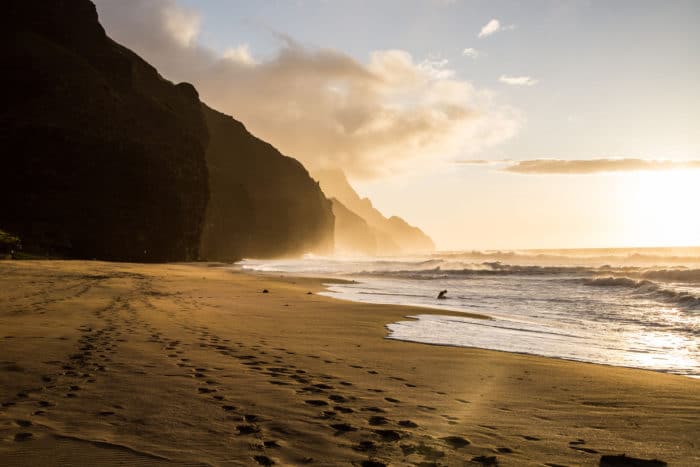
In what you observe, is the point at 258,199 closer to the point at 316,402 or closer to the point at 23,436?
the point at 316,402

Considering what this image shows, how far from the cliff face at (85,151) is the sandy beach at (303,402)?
3998 cm

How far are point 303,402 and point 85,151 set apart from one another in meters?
49.6

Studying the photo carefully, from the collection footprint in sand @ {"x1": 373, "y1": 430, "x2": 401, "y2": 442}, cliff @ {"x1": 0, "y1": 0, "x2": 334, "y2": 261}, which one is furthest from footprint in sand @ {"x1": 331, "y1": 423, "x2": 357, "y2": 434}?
cliff @ {"x1": 0, "y1": 0, "x2": 334, "y2": 261}

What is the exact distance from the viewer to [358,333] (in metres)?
10.3

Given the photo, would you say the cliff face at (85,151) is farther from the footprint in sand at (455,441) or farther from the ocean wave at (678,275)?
the ocean wave at (678,275)

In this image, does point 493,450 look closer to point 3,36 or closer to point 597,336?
point 597,336

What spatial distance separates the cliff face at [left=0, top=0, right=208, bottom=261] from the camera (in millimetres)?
42094

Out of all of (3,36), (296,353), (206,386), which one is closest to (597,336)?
(296,353)

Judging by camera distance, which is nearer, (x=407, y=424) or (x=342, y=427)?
(x=342, y=427)

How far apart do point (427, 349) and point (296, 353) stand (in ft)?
8.97

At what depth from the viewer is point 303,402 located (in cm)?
462

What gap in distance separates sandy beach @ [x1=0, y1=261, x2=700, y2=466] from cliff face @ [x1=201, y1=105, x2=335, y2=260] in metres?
84.7

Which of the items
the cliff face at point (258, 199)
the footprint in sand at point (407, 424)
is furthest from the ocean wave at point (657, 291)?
the cliff face at point (258, 199)

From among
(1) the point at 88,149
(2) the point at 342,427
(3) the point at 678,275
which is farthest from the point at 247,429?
(1) the point at 88,149
